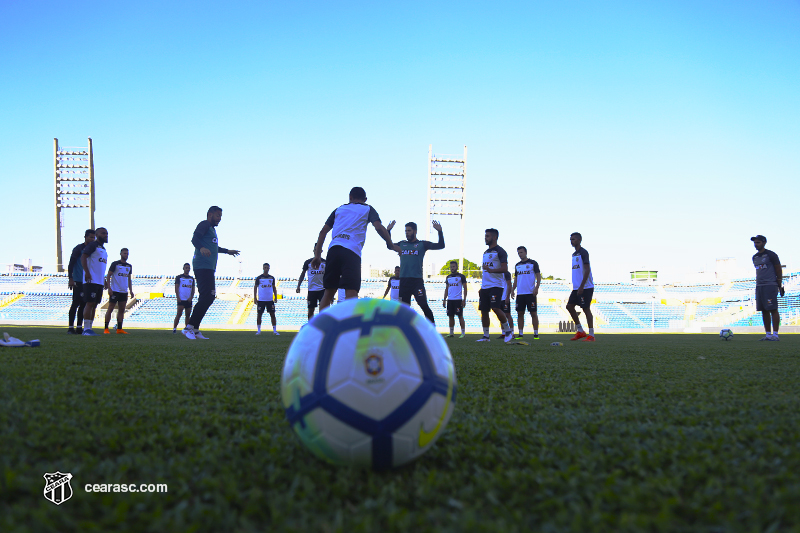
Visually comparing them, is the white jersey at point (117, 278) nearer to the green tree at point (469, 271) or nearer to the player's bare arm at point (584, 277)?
the player's bare arm at point (584, 277)

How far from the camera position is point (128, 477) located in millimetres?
1461

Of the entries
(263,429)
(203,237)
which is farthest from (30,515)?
(203,237)

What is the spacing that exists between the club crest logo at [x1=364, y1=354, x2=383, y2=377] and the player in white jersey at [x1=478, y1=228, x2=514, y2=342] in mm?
6968

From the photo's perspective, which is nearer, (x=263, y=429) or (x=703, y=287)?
(x=263, y=429)

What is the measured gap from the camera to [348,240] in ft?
18.7

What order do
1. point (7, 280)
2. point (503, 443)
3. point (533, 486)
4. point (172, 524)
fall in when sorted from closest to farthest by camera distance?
point (172, 524) → point (533, 486) → point (503, 443) → point (7, 280)

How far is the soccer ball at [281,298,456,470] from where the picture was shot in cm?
151

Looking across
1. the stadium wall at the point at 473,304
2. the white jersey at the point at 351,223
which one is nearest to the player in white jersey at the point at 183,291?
the white jersey at the point at 351,223

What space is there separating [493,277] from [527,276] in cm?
136

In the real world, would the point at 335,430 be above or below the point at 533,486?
above

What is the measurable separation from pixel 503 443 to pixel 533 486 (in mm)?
452

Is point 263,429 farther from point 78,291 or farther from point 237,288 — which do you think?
point 237,288

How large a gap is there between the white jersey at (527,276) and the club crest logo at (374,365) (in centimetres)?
872

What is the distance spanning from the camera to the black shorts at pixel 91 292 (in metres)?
8.64
